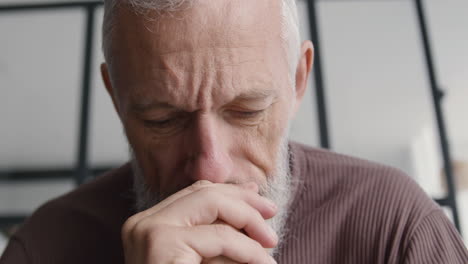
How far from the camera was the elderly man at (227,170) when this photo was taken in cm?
66

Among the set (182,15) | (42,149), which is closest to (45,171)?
(42,149)

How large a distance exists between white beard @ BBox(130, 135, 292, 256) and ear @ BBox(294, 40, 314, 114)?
15 cm

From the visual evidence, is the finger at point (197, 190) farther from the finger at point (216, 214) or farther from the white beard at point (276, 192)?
the white beard at point (276, 192)

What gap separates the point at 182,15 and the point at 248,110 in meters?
0.22

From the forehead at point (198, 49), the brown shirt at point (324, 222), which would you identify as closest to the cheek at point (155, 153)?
the forehead at point (198, 49)

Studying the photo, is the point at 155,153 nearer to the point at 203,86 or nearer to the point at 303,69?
the point at 203,86

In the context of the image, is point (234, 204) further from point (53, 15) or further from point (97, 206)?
point (53, 15)

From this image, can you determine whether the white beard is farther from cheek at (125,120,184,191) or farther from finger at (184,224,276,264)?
finger at (184,224,276,264)

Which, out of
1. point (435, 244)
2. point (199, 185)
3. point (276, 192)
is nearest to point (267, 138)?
point (276, 192)

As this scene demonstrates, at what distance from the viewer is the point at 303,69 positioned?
3.37 ft

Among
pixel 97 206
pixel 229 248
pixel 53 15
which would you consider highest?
pixel 53 15

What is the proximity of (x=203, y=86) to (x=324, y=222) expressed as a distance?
17.7 inches

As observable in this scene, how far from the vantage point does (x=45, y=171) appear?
4.28 meters

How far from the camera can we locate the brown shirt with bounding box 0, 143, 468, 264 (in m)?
0.87
